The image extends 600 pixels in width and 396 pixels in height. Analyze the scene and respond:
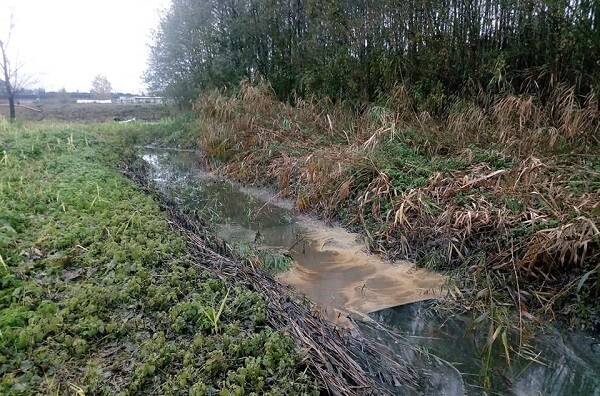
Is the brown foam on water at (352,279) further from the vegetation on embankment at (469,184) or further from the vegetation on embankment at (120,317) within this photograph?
the vegetation on embankment at (120,317)

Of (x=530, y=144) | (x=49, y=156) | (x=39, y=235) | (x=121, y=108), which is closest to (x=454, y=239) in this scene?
(x=530, y=144)

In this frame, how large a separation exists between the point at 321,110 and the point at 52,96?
26.5m

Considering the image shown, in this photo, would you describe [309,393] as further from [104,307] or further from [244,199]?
[244,199]

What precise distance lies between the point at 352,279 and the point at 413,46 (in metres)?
4.45

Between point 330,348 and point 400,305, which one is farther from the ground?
point 330,348

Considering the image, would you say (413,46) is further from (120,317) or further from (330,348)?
(120,317)

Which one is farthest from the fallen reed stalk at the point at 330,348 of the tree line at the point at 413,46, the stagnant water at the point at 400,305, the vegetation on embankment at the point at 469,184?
the tree line at the point at 413,46

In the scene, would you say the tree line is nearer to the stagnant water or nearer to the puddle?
the puddle

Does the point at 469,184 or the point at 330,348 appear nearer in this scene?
the point at 330,348

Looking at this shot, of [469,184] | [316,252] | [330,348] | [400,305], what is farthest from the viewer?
[316,252]

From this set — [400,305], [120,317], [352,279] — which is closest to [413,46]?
[352,279]

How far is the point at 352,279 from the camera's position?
3541 millimetres

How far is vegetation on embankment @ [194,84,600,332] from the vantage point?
294cm

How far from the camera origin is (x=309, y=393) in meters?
1.67
